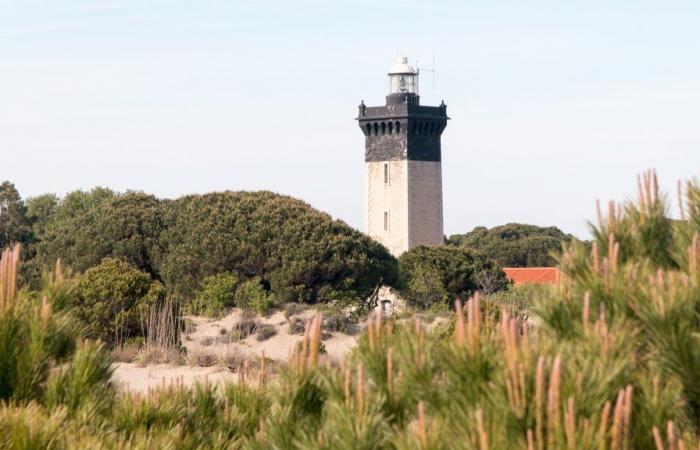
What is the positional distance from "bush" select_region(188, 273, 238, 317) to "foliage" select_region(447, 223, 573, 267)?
39.9 meters

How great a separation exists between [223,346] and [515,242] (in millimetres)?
55619

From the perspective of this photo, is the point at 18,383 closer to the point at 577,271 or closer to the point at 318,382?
the point at 318,382

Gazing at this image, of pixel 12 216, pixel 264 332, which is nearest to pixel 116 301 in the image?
pixel 264 332

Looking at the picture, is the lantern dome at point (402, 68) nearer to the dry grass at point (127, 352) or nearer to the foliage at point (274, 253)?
the foliage at point (274, 253)

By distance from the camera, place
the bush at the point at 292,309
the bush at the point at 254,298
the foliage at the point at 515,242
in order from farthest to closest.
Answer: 1. the foliage at the point at 515,242
2. the bush at the point at 254,298
3. the bush at the point at 292,309

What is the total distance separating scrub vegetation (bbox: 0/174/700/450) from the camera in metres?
6.05

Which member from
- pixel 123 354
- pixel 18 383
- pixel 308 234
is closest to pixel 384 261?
pixel 308 234

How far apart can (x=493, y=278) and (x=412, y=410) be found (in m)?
42.3

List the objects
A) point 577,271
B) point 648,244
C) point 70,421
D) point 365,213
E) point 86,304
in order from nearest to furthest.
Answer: point 577,271, point 648,244, point 70,421, point 86,304, point 365,213

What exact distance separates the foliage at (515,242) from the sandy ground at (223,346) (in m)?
42.5

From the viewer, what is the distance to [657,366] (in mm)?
6691

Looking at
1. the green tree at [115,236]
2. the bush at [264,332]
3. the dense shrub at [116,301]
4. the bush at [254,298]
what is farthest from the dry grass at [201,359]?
the green tree at [115,236]

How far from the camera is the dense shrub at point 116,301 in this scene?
30.3m

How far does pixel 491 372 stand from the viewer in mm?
6520
